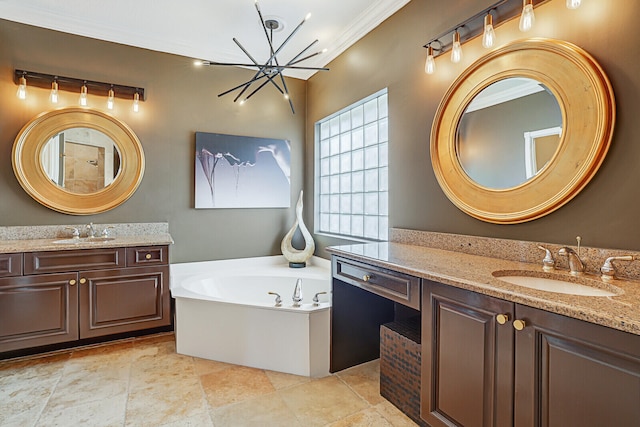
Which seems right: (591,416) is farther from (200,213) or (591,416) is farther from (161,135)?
(161,135)

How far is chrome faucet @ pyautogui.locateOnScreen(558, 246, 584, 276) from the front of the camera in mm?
1478

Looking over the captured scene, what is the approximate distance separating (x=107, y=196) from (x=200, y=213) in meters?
0.84

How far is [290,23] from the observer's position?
288 cm

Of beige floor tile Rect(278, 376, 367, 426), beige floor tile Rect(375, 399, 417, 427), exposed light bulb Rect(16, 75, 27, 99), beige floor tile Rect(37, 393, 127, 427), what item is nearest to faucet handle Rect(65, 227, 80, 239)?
exposed light bulb Rect(16, 75, 27, 99)

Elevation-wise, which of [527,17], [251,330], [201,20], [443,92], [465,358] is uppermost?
[201,20]

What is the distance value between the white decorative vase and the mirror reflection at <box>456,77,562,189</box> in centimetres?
197

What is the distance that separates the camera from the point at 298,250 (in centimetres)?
374

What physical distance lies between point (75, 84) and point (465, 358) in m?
3.60

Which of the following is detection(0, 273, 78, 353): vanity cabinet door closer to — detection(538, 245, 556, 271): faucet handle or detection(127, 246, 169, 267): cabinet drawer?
detection(127, 246, 169, 267): cabinet drawer

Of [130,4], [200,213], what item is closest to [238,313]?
[200,213]

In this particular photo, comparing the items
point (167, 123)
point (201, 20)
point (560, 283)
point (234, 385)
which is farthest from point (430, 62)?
point (167, 123)

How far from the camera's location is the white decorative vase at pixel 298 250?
3.61m

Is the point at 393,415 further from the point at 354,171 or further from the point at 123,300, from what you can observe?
the point at 123,300

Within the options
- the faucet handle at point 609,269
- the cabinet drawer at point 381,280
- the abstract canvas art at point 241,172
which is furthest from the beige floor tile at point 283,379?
the abstract canvas art at point 241,172
